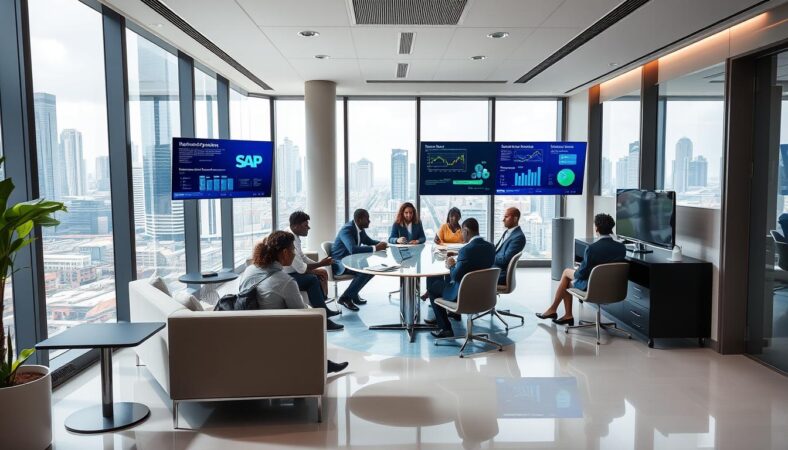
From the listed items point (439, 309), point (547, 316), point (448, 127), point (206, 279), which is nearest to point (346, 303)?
point (439, 309)

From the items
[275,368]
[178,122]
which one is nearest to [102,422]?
[275,368]

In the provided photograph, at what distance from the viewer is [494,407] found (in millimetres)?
4172

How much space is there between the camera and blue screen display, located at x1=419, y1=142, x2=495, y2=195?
760 centimetres

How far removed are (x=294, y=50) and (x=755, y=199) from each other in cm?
500

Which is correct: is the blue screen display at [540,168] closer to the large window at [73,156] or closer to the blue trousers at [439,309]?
the blue trousers at [439,309]

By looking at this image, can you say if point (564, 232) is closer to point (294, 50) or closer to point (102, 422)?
point (294, 50)

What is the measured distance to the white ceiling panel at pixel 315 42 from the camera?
5.62 m

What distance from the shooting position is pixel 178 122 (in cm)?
711

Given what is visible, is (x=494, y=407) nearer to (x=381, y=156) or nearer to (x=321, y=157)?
(x=321, y=157)

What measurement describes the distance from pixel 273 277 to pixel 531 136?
7086 mm

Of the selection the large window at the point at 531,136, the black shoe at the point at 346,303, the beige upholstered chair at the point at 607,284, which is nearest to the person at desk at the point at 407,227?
the black shoe at the point at 346,303

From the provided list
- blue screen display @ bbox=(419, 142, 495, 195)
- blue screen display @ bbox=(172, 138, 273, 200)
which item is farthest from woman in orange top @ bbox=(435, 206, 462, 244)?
blue screen display @ bbox=(172, 138, 273, 200)

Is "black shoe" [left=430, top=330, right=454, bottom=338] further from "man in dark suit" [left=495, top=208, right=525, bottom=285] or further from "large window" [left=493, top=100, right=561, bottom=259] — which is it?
"large window" [left=493, top=100, right=561, bottom=259]

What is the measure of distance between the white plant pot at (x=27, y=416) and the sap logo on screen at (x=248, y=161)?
3560mm
